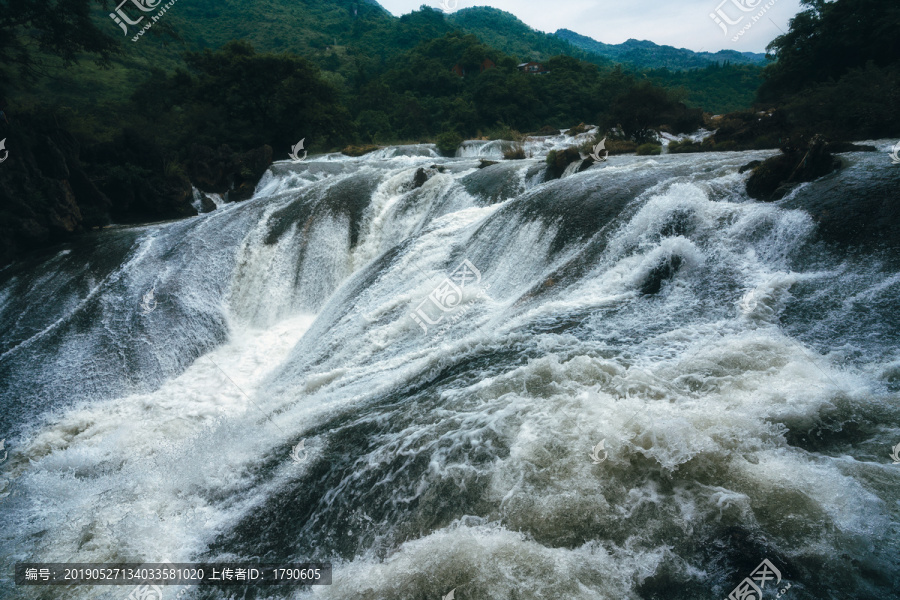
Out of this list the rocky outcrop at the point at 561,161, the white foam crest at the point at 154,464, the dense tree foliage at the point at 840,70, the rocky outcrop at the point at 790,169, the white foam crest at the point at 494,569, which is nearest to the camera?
the white foam crest at the point at 494,569

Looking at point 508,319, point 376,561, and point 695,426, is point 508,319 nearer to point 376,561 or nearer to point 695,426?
point 695,426

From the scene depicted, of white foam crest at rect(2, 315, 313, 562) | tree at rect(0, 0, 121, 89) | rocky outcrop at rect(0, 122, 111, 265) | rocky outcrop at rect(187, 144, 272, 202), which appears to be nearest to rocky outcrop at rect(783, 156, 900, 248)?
white foam crest at rect(2, 315, 313, 562)

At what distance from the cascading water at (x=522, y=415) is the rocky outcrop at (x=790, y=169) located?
35 cm

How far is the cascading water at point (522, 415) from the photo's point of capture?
2547 millimetres

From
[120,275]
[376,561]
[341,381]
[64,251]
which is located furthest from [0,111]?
[376,561]

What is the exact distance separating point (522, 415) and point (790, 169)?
17.9 feet

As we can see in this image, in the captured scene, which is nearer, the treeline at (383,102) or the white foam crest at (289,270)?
the white foam crest at (289,270)

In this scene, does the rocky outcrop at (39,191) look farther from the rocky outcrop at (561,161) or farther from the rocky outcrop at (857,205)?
the rocky outcrop at (857,205)

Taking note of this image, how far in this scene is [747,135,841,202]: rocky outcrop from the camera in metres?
5.58

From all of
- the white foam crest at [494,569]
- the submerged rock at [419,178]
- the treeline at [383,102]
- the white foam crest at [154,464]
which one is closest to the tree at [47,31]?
the treeline at [383,102]

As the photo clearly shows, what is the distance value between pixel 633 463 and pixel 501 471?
97 cm

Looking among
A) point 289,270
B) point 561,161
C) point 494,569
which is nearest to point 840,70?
point 561,161

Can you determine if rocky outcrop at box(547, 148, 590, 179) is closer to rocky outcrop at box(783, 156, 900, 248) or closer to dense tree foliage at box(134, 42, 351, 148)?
rocky outcrop at box(783, 156, 900, 248)

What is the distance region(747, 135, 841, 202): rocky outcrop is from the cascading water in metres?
0.35
